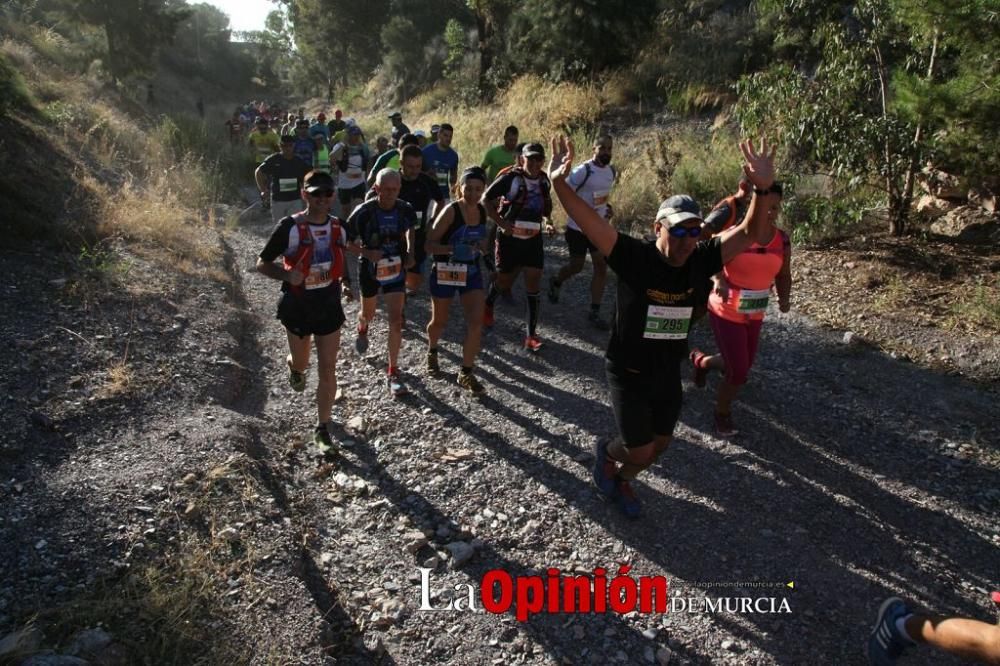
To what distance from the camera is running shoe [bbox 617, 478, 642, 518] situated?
434cm

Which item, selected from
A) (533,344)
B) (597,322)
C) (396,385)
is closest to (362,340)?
(396,385)

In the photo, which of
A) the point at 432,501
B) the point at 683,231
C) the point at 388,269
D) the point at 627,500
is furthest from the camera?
the point at 388,269

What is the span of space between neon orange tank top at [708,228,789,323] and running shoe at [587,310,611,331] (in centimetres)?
269

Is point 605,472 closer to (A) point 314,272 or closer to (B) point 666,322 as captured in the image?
(B) point 666,322

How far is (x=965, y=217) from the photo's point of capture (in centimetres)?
886

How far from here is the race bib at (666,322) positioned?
3.77 m

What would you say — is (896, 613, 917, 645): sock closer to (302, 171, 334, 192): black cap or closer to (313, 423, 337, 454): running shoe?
(313, 423, 337, 454): running shoe

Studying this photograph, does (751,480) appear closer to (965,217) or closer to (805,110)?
(805,110)

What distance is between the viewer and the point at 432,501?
183 inches

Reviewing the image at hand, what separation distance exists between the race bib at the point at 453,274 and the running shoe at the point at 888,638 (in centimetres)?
395

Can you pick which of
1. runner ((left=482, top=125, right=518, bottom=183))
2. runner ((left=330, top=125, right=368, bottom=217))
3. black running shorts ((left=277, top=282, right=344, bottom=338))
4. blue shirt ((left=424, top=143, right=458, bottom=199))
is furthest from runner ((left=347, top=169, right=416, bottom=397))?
runner ((left=330, top=125, right=368, bottom=217))

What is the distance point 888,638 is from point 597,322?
498 cm

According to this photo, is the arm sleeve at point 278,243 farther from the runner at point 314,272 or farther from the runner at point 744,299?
the runner at point 744,299

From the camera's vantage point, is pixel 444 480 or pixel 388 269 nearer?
pixel 444 480
